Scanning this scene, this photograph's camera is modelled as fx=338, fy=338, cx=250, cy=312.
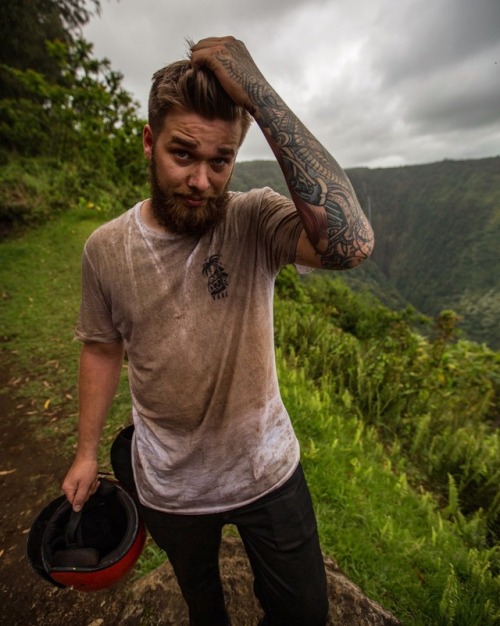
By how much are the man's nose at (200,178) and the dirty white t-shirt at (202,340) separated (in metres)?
0.16

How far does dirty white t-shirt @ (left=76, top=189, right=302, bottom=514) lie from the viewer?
145 centimetres

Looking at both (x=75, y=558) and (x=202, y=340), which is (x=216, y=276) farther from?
(x=75, y=558)

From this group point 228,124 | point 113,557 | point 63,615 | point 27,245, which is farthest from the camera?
point 27,245

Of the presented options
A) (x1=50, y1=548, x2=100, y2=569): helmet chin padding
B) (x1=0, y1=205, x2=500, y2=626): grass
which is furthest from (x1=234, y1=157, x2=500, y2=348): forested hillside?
(x1=50, y1=548, x2=100, y2=569): helmet chin padding

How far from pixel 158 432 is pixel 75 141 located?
1773 centimetres

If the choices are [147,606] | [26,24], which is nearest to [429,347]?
[147,606]

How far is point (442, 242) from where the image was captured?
144875mm

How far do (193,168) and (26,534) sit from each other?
3.56 metres

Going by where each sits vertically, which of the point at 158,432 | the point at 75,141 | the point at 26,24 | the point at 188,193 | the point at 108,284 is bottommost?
the point at 158,432

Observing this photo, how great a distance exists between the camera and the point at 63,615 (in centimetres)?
243

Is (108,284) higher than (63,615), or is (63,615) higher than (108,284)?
(108,284)

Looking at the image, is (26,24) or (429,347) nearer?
(429,347)

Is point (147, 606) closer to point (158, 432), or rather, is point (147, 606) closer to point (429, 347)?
point (158, 432)

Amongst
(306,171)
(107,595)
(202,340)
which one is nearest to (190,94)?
(306,171)
